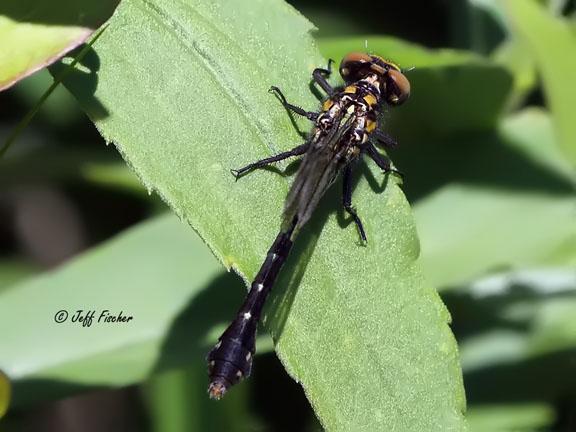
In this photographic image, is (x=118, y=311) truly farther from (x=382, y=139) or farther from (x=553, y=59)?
(x=553, y=59)

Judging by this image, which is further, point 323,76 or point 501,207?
point 501,207

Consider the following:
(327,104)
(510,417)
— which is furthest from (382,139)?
(510,417)

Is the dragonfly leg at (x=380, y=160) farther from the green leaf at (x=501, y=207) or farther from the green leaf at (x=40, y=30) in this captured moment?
the green leaf at (x=40, y=30)

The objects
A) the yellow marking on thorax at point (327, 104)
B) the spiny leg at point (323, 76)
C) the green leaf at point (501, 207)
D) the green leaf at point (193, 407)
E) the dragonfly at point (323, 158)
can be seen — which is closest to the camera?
the dragonfly at point (323, 158)

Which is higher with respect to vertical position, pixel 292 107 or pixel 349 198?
pixel 292 107

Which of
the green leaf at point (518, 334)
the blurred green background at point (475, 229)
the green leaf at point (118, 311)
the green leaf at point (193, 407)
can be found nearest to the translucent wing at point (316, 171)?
the blurred green background at point (475, 229)

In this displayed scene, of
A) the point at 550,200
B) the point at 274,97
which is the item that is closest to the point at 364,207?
the point at 274,97
